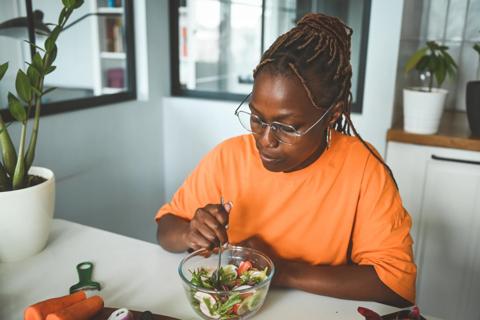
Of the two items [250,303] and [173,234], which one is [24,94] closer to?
[173,234]

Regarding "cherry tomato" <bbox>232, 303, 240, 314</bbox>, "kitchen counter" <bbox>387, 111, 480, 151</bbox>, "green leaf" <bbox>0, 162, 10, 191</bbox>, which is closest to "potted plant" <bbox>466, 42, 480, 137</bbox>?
"kitchen counter" <bbox>387, 111, 480, 151</bbox>

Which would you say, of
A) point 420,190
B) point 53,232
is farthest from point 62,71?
point 420,190

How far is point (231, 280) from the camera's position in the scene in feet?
2.93

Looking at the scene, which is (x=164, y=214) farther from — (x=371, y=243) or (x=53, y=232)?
(x=371, y=243)

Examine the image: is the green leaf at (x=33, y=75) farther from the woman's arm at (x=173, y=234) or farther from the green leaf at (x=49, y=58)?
the woman's arm at (x=173, y=234)

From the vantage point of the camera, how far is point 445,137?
1.71m

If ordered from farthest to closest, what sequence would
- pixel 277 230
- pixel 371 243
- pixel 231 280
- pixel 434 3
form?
pixel 434 3
pixel 277 230
pixel 371 243
pixel 231 280

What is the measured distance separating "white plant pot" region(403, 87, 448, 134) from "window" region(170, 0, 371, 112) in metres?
0.56

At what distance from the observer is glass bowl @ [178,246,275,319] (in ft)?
2.61

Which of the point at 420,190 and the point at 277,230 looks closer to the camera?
the point at 277,230

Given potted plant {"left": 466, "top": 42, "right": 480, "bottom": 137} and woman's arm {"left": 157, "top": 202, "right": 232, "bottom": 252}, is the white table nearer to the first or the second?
woman's arm {"left": 157, "top": 202, "right": 232, "bottom": 252}

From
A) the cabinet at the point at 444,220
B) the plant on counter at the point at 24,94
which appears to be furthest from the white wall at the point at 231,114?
the plant on counter at the point at 24,94

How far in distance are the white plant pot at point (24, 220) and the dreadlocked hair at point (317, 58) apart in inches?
23.8

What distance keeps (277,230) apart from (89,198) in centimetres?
110
